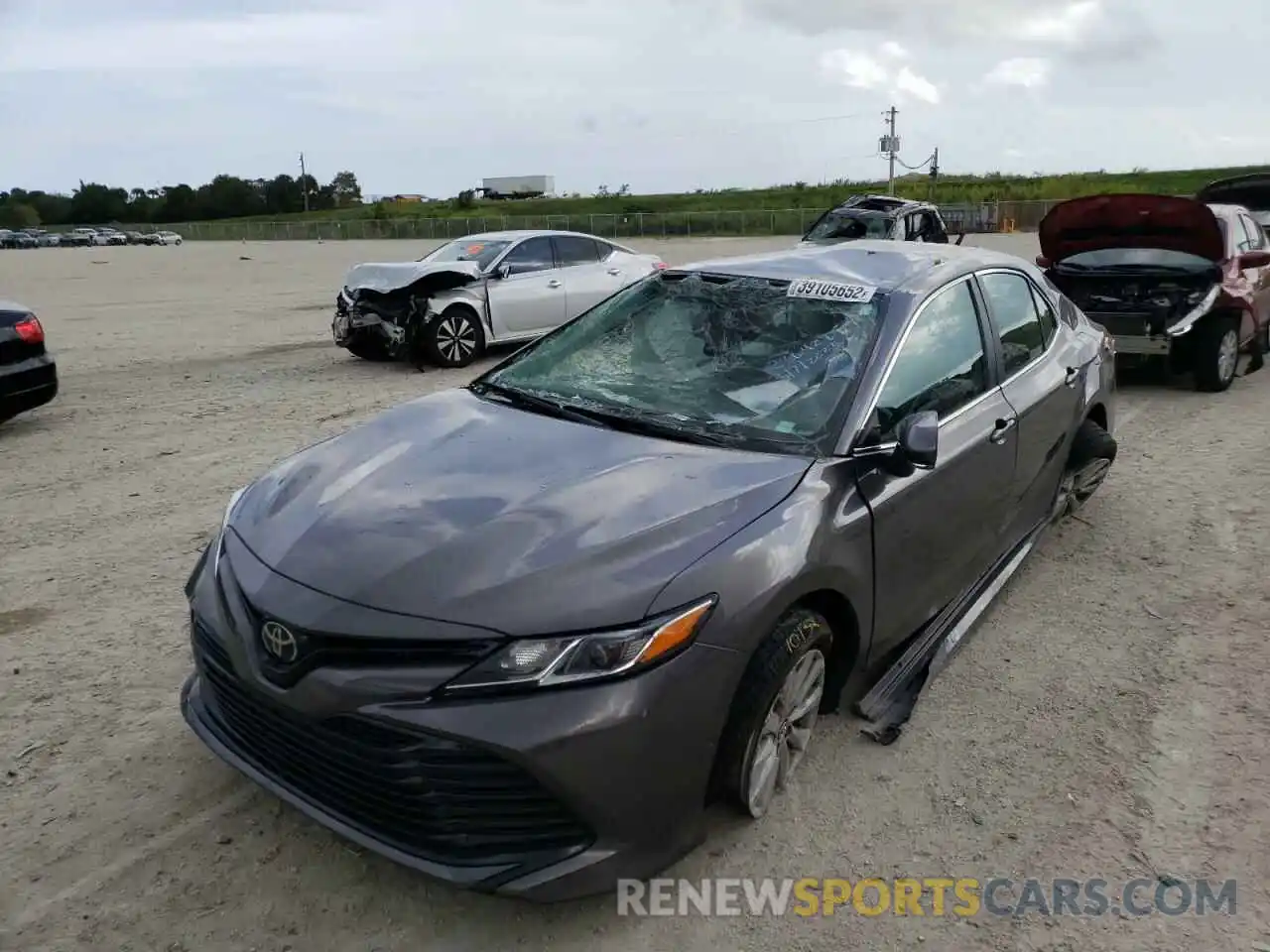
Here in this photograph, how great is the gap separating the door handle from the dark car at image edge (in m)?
7.18

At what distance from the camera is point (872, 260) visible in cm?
411

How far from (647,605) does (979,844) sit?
1351mm

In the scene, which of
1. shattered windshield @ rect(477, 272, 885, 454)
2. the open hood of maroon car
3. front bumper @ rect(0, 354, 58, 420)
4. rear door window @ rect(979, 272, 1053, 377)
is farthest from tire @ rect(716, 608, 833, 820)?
the open hood of maroon car

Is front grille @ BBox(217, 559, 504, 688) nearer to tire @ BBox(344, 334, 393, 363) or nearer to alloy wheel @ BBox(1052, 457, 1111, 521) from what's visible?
alloy wheel @ BBox(1052, 457, 1111, 521)

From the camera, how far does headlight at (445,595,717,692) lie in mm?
2301

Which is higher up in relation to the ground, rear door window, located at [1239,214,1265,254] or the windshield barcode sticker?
rear door window, located at [1239,214,1265,254]

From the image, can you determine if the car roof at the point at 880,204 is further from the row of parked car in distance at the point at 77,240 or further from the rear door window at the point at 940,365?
the row of parked car in distance at the point at 77,240

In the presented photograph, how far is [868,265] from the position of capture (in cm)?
404

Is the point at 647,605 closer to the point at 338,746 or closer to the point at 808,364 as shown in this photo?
the point at 338,746

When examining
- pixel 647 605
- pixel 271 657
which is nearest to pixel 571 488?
pixel 647 605

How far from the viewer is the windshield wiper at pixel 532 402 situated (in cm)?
344
